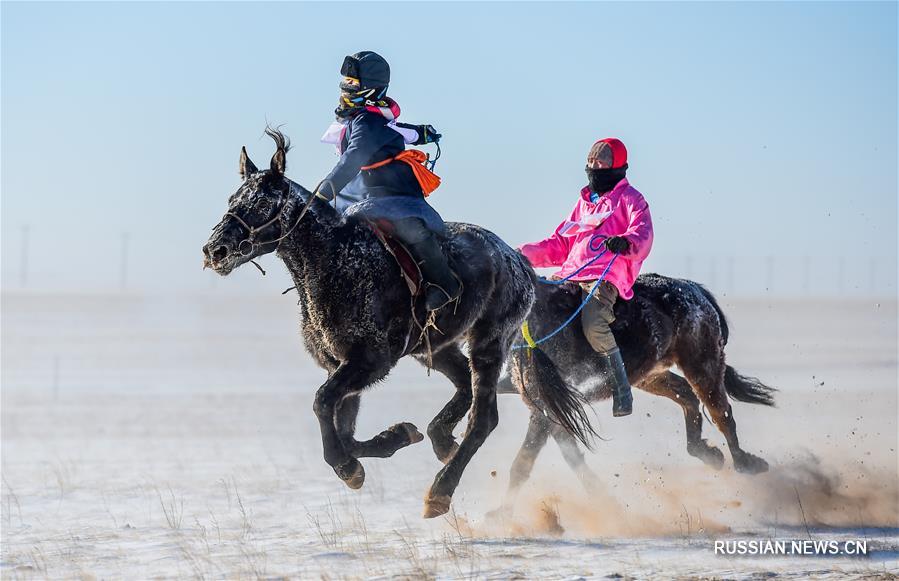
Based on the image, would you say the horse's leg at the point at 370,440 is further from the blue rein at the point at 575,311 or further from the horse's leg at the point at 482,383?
the blue rein at the point at 575,311

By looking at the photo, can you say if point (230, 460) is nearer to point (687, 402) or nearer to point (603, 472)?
point (603, 472)

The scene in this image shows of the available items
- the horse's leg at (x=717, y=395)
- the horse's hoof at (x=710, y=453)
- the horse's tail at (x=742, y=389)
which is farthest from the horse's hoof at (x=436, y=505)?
the horse's tail at (x=742, y=389)

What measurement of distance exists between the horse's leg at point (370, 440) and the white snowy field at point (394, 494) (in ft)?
2.34

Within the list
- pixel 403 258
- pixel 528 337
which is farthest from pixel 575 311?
pixel 403 258

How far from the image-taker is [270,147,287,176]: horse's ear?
22.7ft

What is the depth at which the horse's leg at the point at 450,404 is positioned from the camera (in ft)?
26.0

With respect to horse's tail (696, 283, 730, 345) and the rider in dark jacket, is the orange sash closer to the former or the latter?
the rider in dark jacket

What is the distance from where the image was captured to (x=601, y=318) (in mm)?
8867

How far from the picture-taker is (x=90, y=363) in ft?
117

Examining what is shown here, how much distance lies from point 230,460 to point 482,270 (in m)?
8.75

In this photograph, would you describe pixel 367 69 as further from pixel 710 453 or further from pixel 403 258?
pixel 710 453

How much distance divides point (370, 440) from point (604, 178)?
292 cm

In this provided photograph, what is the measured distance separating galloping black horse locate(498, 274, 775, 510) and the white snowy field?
37cm

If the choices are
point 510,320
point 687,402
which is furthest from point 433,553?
point 687,402
